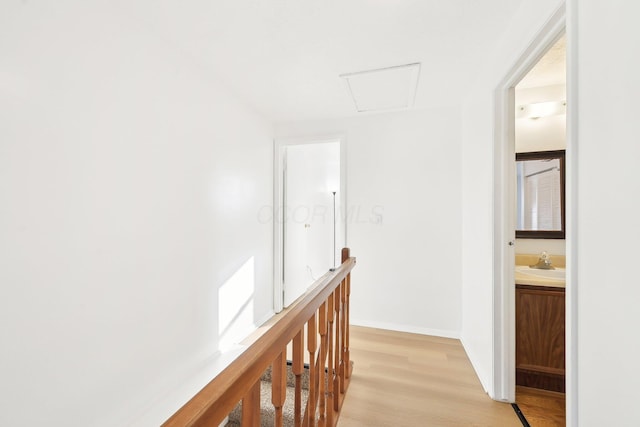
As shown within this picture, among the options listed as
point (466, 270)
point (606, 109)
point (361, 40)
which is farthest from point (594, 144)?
point (466, 270)

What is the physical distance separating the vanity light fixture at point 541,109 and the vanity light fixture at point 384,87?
2.93 ft

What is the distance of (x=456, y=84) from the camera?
228 centimetres

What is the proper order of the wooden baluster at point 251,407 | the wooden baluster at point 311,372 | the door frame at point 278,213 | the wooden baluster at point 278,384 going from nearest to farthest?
the wooden baluster at point 251,407, the wooden baluster at point 278,384, the wooden baluster at point 311,372, the door frame at point 278,213

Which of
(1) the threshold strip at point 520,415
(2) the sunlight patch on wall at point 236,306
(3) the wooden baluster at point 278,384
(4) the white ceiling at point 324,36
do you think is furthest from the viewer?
(2) the sunlight patch on wall at point 236,306

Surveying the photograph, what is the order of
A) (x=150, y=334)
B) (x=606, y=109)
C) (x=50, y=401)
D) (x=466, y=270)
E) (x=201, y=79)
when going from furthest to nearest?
(x=466, y=270) → (x=201, y=79) → (x=150, y=334) → (x=50, y=401) → (x=606, y=109)

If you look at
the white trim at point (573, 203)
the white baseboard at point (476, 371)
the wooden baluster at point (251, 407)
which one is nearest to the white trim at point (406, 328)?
the white baseboard at point (476, 371)

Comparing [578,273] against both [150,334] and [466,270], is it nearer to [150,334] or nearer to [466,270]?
[466,270]

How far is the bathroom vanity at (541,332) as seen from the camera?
5.81 feet

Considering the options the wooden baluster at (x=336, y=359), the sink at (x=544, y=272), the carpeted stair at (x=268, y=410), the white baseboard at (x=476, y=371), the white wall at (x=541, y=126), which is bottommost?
the carpeted stair at (x=268, y=410)

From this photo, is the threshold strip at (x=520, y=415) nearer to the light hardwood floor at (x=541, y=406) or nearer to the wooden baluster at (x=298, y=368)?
the light hardwood floor at (x=541, y=406)

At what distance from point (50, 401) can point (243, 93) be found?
7.76ft

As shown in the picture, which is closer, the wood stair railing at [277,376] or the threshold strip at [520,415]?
the wood stair railing at [277,376]

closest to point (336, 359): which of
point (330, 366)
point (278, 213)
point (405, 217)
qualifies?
point (330, 366)

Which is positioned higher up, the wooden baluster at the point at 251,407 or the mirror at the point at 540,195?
the mirror at the point at 540,195
